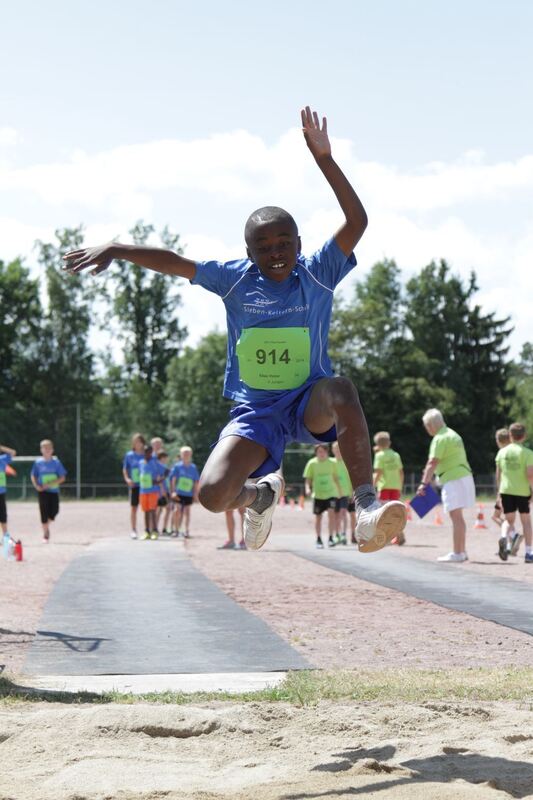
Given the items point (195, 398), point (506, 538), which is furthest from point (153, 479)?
point (195, 398)

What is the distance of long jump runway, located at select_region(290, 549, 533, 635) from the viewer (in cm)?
936

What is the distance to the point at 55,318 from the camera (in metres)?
71.2

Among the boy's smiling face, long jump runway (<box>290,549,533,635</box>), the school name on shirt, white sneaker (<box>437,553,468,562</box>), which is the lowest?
long jump runway (<box>290,549,533,635</box>)

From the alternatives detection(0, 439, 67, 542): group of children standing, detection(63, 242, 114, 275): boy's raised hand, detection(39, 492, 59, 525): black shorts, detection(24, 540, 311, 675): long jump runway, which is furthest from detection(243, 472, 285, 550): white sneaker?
detection(39, 492, 59, 525): black shorts

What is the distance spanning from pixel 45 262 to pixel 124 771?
230 feet

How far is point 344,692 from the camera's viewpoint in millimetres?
5785

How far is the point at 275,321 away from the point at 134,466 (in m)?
15.4

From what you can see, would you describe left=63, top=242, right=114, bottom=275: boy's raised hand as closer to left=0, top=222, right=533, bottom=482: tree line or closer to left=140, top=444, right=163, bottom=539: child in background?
left=140, top=444, right=163, bottom=539: child in background

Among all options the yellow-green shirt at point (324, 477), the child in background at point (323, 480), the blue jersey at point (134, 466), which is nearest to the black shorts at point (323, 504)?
the child in background at point (323, 480)

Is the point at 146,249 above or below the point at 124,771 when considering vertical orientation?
above

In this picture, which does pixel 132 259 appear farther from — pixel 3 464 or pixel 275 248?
pixel 3 464

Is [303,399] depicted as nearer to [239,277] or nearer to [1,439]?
[239,277]

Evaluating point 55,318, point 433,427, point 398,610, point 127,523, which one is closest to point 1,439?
point 55,318

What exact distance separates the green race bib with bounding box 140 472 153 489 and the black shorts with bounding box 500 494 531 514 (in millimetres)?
7249
